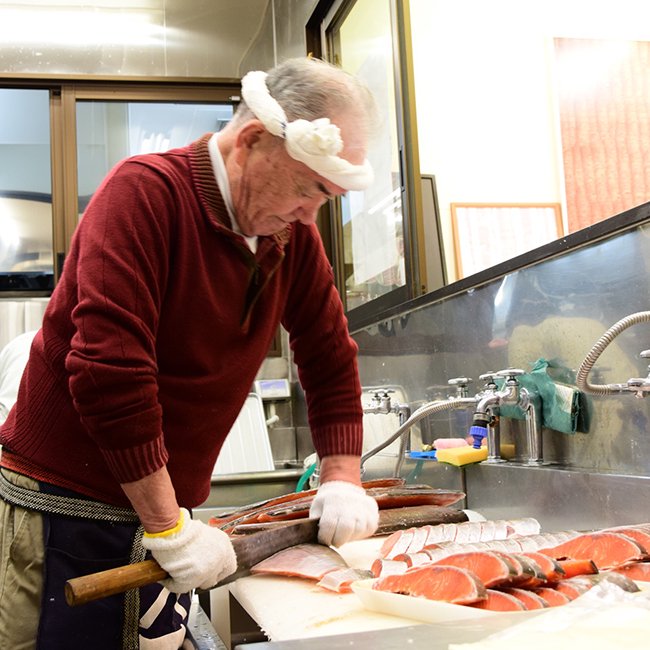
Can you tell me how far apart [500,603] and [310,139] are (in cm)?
82

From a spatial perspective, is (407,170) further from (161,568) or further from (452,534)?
(161,568)

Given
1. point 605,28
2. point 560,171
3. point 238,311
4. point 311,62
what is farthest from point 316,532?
point 605,28

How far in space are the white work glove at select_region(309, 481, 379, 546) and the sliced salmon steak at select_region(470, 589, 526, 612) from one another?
1.66 ft

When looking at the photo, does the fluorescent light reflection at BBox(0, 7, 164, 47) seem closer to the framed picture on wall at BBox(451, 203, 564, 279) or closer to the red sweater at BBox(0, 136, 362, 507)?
the framed picture on wall at BBox(451, 203, 564, 279)

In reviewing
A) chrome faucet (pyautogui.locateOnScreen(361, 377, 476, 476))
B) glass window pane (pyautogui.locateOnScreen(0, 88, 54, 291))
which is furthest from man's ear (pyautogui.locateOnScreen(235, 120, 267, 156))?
glass window pane (pyautogui.locateOnScreen(0, 88, 54, 291))

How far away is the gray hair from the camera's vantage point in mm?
1435

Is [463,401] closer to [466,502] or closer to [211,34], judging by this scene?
[466,502]

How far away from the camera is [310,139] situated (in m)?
1.37

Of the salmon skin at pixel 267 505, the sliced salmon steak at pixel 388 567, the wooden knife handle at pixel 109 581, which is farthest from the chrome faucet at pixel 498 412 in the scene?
the wooden knife handle at pixel 109 581

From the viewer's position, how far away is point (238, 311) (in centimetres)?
154

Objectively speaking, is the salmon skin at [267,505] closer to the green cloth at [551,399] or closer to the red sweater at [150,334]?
the green cloth at [551,399]

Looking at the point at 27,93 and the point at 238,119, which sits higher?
the point at 27,93

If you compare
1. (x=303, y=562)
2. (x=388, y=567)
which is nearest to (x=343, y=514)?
(x=303, y=562)

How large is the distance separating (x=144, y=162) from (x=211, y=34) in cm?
451
